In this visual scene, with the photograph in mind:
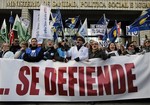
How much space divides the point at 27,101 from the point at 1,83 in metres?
0.77

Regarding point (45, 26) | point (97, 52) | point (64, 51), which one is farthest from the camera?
point (45, 26)

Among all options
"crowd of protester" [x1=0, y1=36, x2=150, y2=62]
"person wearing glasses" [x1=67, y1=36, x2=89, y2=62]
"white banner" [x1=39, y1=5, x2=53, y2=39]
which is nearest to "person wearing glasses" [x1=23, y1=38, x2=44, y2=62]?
"crowd of protester" [x1=0, y1=36, x2=150, y2=62]

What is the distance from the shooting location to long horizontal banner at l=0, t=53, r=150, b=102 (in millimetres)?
7746

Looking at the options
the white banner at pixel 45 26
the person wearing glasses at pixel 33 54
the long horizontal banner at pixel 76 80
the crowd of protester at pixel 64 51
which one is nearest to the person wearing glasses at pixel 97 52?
the crowd of protester at pixel 64 51

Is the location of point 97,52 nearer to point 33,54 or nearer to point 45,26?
point 33,54

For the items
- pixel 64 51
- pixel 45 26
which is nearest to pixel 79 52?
pixel 64 51

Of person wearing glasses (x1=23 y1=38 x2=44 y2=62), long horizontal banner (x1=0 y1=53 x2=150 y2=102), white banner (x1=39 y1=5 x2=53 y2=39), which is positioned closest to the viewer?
long horizontal banner (x1=0 y1=53 x2=150 y2=102)

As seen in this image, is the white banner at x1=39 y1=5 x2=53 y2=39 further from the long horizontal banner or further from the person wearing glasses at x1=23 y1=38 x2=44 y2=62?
the long horizontal banner

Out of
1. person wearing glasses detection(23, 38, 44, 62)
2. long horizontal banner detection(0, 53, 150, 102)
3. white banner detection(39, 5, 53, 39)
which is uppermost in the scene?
white banner detection(39, 5, 53, 39)

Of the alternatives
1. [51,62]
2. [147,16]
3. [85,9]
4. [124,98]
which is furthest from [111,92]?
[85,9]

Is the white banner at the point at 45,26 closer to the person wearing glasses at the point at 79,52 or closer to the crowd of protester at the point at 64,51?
the crowd of protester at the point at 64,51

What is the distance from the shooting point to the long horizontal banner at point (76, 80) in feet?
25.4

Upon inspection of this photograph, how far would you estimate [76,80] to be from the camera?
25.9 feet

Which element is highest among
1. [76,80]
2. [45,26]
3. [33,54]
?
[45,26]
